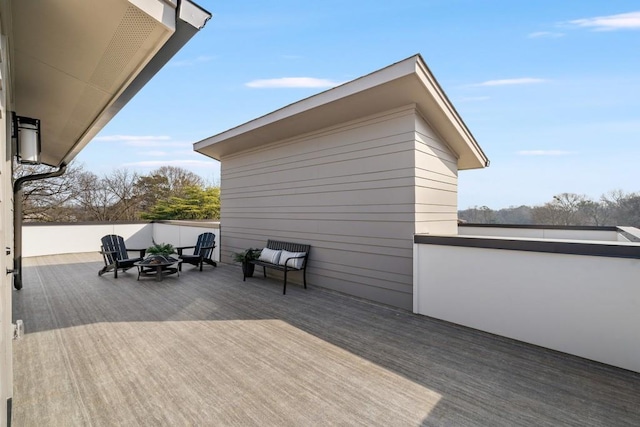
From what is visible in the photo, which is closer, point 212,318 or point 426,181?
point 212,318

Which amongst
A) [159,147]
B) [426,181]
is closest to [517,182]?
[426,181]

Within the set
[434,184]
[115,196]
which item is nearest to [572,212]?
[434,184]

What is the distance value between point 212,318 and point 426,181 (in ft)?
12.0

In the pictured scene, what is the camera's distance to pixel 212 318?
386cm

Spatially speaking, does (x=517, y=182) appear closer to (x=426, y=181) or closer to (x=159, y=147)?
(x=426, y=181)

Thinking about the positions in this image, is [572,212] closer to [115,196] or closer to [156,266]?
[156,266]

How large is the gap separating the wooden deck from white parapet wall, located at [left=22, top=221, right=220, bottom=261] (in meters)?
4.93

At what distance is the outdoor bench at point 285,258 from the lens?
5.18m

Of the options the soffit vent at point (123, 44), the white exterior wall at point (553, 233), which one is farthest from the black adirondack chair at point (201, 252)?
the white exterior wall at point (553, 233)

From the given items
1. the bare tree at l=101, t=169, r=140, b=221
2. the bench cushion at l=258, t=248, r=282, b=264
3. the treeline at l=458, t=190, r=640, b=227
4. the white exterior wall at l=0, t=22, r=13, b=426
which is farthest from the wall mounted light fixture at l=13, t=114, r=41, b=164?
the bare tree at l=101, t=169, r=140, b=221

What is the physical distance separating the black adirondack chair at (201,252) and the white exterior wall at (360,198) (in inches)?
71.0

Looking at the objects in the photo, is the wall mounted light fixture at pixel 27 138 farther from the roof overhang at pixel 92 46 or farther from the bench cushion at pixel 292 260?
the bench cushion at pixel 292 260

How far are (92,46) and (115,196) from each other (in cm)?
1673

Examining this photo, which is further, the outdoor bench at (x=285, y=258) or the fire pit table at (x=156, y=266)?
the fire pit table at (x=156, y=266)
